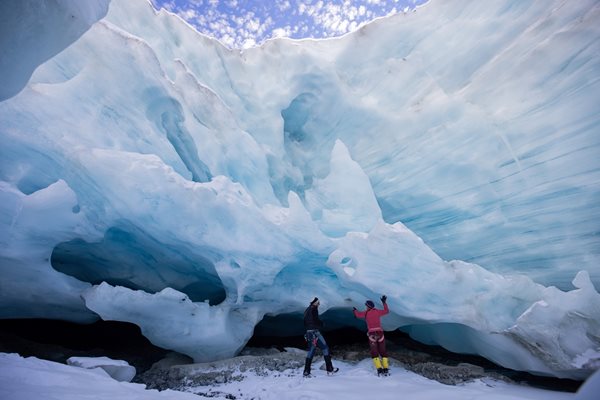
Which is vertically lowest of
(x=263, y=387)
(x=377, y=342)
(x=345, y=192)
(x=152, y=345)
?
(x=263, y=387)

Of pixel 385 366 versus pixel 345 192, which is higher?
pixel 345 192

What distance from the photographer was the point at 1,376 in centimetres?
279

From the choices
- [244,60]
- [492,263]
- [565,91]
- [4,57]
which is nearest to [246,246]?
[4,57]

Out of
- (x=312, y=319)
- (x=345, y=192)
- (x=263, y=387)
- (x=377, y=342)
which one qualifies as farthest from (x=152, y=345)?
(x=345, y=192)

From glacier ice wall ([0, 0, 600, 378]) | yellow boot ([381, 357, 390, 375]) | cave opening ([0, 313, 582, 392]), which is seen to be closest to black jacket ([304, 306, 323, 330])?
glacier ice wall ([0, 0, 600, 378])

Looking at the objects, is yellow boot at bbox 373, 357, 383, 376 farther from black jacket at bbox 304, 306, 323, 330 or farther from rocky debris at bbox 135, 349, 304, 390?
rocky debris at bbox 135, 349, 304, 390

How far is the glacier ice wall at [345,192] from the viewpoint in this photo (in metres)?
4.43

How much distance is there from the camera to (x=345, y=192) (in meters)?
5.98

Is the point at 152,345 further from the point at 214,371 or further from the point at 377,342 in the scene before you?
the point at 377,342

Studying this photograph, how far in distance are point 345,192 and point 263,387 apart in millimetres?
3422

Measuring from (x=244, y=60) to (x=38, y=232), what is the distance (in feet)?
17.3

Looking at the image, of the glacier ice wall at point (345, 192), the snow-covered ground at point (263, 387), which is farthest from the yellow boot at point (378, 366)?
the glacier ice wall at point (345, 192)

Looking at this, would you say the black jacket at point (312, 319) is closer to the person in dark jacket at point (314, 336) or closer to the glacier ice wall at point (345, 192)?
the person in dark jacket at point (314, 336)

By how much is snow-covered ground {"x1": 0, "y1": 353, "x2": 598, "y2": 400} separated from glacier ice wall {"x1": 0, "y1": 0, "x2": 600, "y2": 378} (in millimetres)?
1021
